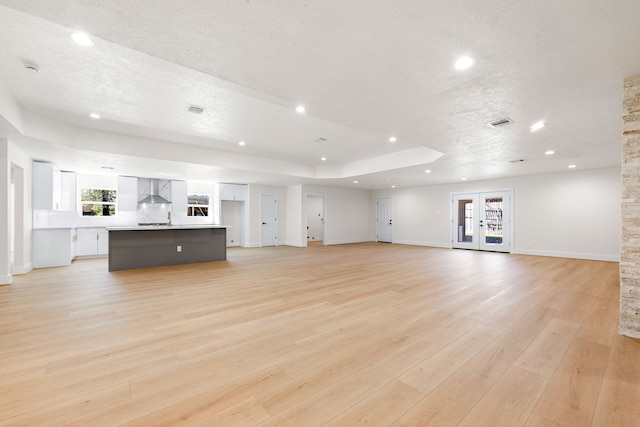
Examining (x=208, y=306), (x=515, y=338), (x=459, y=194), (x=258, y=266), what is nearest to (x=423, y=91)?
(x=515, y=338)

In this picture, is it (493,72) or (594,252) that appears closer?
(493,72)

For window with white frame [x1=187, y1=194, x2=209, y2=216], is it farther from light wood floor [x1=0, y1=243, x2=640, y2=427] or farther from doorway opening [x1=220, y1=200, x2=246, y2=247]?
light wood floor [x1=0, y1=243, x2=640, y2=427]

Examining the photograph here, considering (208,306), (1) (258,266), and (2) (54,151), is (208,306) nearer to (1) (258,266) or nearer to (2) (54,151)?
(1) (258,266)

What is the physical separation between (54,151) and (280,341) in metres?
6.27

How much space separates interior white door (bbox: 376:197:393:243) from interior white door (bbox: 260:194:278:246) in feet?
16.2

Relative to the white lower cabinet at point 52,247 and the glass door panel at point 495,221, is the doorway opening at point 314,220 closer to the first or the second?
the glass door panel at point 495,221

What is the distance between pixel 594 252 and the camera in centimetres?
744

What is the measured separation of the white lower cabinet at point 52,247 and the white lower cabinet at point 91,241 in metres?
1.19

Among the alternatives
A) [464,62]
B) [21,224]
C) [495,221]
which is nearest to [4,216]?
[21,224]

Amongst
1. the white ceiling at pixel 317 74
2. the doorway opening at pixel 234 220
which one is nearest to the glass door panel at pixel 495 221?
the white ceiling at pixel 317 74

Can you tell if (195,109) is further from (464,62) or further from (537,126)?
(537,126)

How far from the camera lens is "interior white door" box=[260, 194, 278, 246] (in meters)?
10.6

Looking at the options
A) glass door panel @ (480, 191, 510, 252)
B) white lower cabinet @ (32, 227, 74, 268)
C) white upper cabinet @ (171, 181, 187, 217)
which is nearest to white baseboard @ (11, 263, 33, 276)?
white lower cabinet @ (32, 227, 74, 268)

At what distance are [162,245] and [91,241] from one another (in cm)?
315
